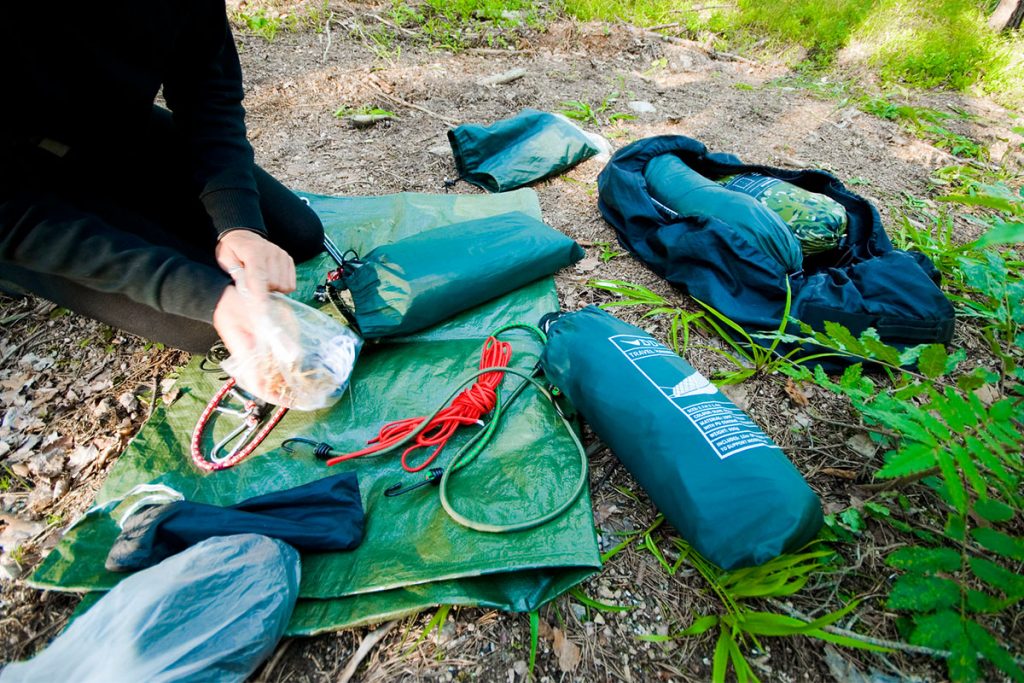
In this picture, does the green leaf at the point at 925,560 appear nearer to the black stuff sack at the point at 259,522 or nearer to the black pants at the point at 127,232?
the black stuff sack at the point at 259,522

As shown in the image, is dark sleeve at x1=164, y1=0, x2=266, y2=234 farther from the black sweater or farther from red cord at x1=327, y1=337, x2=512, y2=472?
red cord at x1=327, y1=337, x2=512, y2=472

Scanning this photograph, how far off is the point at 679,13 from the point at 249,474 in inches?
227

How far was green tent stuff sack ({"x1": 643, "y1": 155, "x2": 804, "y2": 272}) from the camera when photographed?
6.91 ft

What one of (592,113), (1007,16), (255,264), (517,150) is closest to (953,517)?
(255,264)

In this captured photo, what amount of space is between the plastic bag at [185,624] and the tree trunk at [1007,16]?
6.85m

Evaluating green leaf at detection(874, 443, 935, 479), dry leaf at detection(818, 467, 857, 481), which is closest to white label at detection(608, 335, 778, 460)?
green leaf at detection(874, 443, 935, 479)

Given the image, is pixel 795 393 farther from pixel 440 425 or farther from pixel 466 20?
pixel 466 20

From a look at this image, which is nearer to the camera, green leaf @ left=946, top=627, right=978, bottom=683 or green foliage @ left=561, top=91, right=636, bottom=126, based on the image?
green leaf @ left=946, top=627, right=978, bottom=683

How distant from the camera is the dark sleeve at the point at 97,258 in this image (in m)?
1.29

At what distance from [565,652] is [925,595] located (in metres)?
0.81

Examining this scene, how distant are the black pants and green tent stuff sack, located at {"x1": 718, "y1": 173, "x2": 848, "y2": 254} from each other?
2122mm

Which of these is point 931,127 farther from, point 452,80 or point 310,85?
point 310,85

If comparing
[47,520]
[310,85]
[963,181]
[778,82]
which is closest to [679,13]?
[778,82]

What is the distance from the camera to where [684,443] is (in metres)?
1.30
